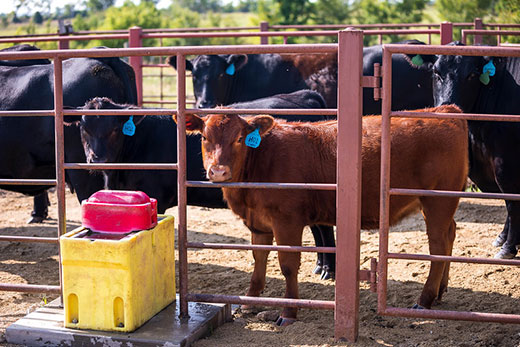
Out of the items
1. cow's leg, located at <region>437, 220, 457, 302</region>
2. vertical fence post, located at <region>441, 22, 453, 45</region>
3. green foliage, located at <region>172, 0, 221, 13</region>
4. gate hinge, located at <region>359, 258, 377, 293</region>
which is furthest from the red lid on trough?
green foliage, located at <region>172, 0, 221, 13</region>

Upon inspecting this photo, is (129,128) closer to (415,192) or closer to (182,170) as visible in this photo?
(182,170)

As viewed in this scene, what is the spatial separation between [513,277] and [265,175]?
2.21 metres

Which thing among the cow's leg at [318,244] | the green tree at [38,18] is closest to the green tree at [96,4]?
the green tree at [38,18]

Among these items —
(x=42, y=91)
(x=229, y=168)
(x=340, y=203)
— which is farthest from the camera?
(x=42, y=91)

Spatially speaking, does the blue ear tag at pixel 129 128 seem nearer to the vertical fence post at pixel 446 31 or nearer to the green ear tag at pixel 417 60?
the green ear tag at pixel 417 60

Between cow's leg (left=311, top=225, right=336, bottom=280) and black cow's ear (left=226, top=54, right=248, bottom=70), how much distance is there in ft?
12.8

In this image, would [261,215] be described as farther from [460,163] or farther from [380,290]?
[460,163]

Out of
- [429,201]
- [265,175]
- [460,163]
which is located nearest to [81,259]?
[265,175]

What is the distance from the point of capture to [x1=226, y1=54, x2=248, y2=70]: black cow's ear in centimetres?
880

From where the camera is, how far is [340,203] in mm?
3680

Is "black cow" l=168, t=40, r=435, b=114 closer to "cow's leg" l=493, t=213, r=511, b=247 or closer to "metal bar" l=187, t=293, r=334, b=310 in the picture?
"cow's leg" l=493, t=213, r=511, b=247

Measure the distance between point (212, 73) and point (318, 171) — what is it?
4718mm

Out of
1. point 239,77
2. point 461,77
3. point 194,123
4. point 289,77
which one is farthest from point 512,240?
point 239,77

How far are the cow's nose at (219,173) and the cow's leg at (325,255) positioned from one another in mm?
1588
